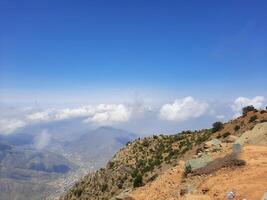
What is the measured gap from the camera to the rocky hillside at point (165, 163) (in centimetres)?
5075

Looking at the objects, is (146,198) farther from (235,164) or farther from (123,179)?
(123,179)

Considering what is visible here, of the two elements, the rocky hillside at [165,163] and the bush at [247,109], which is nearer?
the rocky hillside at [165,163]

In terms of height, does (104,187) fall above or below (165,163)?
below

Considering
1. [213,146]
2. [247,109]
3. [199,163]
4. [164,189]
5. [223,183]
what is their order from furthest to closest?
[247,109], [213,146], [164,189], [199,163], [223,183]

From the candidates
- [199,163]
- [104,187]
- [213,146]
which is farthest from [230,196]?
[104,187]

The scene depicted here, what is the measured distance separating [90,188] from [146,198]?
5611 cm

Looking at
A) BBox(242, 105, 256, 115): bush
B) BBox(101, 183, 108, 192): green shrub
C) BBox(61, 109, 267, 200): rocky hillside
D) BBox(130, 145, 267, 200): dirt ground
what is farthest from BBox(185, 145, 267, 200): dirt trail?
BBox(101, 183, 108, 192): green shrub

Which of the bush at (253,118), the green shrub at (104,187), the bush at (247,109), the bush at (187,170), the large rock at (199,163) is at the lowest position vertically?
the bush at (187,170)

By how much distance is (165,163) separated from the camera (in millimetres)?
86938

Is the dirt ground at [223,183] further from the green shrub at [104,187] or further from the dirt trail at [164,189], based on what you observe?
the green shrub at [104,187]

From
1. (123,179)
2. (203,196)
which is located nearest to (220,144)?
(203,196)

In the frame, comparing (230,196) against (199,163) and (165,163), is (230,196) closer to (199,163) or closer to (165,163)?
(199,163)

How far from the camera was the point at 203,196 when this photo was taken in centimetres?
4106

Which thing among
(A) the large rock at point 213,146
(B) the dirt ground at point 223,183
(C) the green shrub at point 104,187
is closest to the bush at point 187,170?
(B) the dirt ground at point 223,183
